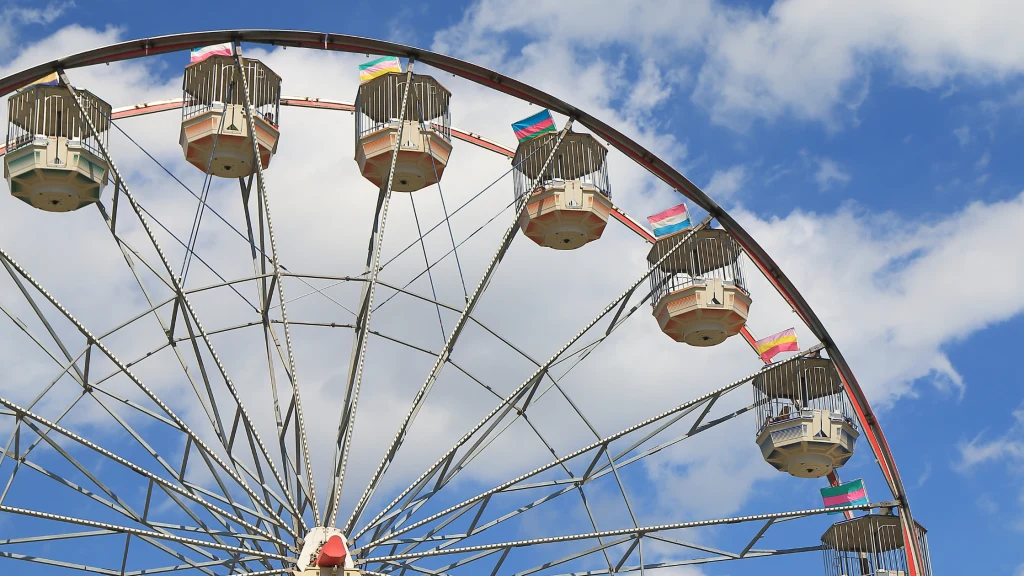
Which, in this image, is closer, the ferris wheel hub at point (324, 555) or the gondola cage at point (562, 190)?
the ferris wheel hub at point (324, 555)

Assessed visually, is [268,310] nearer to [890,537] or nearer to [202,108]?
[202,108]

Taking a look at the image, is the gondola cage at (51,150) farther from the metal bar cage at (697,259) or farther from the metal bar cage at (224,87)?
the metal bar cage at (697,259)

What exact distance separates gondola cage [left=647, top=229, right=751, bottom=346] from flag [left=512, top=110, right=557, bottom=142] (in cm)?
291

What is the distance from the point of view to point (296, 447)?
2572 cm

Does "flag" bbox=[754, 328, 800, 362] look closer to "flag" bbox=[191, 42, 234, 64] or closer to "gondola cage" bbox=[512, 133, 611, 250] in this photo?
"gondola cage" bbox=[512, 133, 611, 250]

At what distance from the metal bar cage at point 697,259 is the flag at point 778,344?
1.05 meters

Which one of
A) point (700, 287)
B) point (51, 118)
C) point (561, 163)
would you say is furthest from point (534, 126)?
point (51, 118)

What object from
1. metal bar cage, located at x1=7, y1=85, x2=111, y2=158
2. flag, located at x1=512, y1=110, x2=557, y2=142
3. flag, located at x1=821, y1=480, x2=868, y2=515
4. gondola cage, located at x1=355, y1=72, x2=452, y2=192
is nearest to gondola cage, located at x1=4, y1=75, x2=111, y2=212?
metal bar cage, located at x1=7, y1=85, x2=111, y2=158

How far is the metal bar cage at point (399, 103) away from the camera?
91.0 ft

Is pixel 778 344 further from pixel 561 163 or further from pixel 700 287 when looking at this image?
pixel 561 163

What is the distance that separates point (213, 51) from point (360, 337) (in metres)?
5.38

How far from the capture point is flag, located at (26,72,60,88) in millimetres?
25969

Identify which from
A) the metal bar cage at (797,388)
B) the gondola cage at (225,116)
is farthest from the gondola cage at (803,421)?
the gondola cage at (225,116)

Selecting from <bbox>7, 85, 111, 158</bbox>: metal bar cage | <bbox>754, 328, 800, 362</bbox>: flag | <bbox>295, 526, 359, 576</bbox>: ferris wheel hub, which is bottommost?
<bbox>295, 526, 359, 576</bbox>: ferris wheel hub
